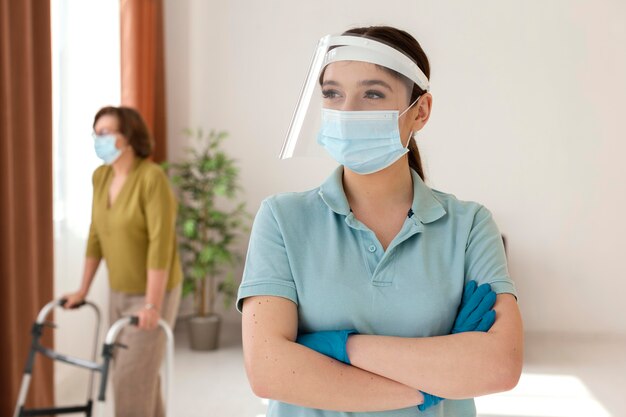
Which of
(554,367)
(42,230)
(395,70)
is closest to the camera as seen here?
(395,70)

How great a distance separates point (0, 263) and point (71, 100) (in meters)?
1.66

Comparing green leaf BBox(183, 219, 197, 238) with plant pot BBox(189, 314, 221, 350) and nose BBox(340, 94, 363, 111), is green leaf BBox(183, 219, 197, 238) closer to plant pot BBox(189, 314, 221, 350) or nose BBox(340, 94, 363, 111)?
plant pot BBox(189, 314, 221, 350)

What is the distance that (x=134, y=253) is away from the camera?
3.17 m

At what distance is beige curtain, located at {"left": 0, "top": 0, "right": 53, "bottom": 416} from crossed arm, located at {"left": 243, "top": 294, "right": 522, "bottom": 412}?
2.18 m

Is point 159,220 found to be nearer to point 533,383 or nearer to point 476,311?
point 476,311

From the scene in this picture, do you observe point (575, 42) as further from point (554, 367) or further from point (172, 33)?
point (172, 33)

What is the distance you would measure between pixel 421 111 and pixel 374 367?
546 mm

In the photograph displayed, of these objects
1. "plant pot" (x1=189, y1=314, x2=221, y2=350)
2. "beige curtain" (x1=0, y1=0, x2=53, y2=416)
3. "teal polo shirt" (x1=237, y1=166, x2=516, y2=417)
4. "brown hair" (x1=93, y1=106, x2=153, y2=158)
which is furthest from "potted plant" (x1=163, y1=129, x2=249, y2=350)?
"teal polo shirt" (x1=237, y1=166, x2=516, y2=417)

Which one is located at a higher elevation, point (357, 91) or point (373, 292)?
point (357, 91)

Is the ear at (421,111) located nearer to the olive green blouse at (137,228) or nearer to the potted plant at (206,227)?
the olive green blouse at (137,228)

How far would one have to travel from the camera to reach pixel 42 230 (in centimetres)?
359

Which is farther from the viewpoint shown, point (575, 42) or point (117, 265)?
point (575, 42)

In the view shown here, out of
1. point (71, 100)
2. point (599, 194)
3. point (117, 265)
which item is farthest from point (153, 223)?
point (599, 194)

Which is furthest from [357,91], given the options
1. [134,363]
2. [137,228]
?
[134,363]
